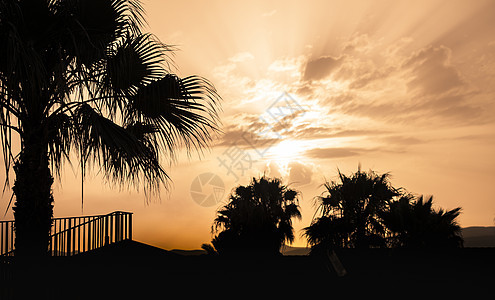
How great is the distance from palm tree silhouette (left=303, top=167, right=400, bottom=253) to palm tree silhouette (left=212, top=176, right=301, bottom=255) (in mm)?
7024

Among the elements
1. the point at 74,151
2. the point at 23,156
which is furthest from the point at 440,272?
the point at 23,156

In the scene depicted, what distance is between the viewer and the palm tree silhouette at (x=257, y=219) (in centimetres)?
2092

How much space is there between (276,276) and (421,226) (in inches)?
181

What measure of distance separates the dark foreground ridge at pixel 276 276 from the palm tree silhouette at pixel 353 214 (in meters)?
2.67

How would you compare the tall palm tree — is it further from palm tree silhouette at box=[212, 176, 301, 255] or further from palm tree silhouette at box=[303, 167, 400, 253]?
palm tree silhouette at box=[212, 176, 301, 255]

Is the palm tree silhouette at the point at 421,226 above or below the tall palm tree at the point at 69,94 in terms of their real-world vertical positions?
below

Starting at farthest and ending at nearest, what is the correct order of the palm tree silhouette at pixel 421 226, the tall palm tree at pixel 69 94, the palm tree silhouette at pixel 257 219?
the palm tree silhouette at pixel 257 219, the palm tree silhouette at pixel 421 226, the tall palm tree at pixel 69 94

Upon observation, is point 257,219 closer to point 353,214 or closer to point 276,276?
point 353,214

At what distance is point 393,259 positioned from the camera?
30.5ft

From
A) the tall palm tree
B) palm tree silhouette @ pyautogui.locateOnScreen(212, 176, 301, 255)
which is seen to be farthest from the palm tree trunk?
palm tree silhouette @ pyautogui.locateOnScreen(212, 176, 301, 255)

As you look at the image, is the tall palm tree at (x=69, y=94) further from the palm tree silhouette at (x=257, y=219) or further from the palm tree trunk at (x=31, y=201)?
the palm tree silhouette at (x=257, y=219)

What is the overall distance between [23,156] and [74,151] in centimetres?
90

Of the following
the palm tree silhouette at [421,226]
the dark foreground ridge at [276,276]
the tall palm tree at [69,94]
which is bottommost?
the dark foreground ridge at [276,276]

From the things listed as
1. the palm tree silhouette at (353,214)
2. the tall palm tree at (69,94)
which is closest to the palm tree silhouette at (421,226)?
the palm tree silhouette at (353,214)
